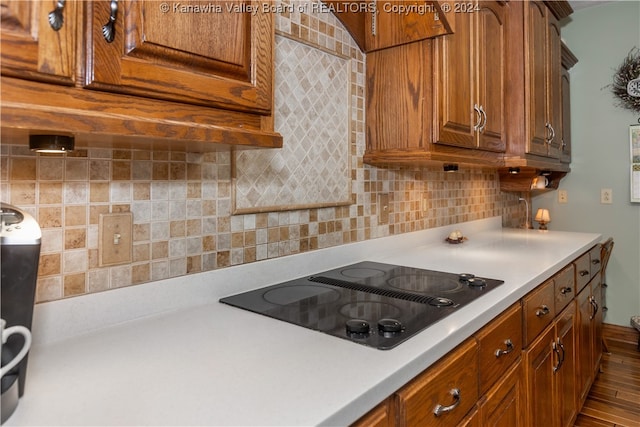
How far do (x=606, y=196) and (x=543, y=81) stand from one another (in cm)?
131

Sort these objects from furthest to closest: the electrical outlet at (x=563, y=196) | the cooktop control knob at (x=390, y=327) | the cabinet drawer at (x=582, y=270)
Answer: the electrical outlet at (x=563, y=196) < the cabinet drawer at (x=582, y=270) < the cooktop control knob at (x=390, y=327)

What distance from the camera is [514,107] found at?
2271 millimetres

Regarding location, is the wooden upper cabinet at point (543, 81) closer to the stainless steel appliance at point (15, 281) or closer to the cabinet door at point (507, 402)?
the cabinet door at point (507, 402)

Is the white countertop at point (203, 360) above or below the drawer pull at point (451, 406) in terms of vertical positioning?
above

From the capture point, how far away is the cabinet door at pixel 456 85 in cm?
159

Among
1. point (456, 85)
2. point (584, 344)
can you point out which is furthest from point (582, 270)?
point (456, 85)

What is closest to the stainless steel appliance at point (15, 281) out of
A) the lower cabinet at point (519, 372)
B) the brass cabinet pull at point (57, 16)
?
the brass cabinet pull at point (57, 16)

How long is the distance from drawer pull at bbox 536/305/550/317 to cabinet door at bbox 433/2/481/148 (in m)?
0.69

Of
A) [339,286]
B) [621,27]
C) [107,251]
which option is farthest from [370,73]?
[621,27]

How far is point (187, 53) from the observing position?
0.75 m

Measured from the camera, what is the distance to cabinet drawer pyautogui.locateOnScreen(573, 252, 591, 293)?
2.04 meters

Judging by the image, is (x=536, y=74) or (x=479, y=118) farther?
(x=536, y=74)

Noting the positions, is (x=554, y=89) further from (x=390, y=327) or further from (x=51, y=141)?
(x=51, y=141)

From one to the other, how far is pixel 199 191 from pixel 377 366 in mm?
697
